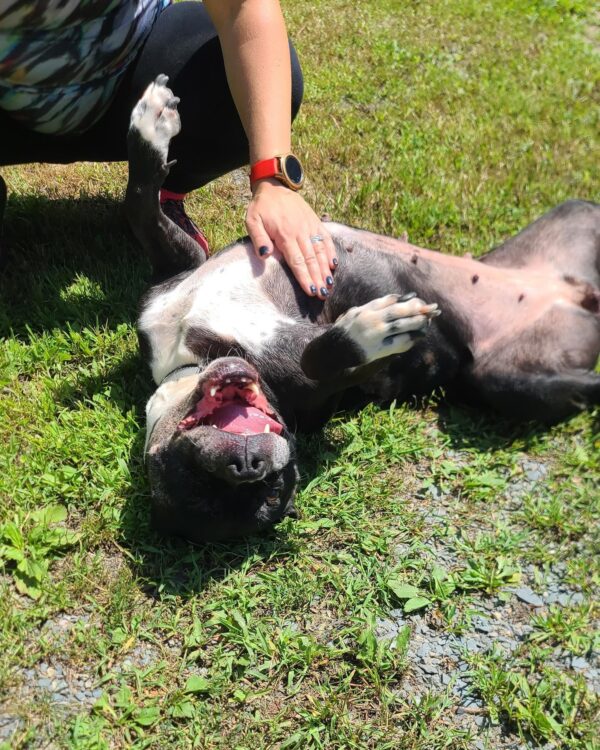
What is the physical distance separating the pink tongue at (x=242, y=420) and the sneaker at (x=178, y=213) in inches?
54.0

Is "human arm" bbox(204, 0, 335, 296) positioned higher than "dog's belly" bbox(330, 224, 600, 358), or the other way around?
"human arm" bbox(204, 0, 335, 296)

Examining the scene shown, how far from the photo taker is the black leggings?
3.61m

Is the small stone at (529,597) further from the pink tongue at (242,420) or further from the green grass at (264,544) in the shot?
the pink tongue at (242,420)

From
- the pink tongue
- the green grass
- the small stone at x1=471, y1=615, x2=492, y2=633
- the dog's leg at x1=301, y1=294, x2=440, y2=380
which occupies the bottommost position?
the small stone at x1=471, y1=615, x2=492, y2=633

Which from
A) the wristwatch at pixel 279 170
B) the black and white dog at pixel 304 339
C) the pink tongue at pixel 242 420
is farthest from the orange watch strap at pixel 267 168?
the pink tongue at pixel 242 420

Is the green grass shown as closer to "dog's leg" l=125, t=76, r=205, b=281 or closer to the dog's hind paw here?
"dog's leg" l=125, t=76, r=205, b=281

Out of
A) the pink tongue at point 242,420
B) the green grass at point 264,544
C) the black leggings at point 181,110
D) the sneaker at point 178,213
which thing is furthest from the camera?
the sneaker at point 178,213

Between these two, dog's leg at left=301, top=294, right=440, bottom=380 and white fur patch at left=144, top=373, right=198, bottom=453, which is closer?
dog's leg at left=301, top=294, right=440, bottom=380

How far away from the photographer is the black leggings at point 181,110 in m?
3.61

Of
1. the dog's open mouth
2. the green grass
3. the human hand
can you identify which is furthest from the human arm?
the green grass

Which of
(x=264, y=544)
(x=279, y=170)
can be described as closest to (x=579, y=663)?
(x=264, y=544)

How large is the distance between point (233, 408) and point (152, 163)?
4.03ft

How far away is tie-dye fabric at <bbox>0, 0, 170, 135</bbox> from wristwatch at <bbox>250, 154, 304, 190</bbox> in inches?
36.4

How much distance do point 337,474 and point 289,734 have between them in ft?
3.80
